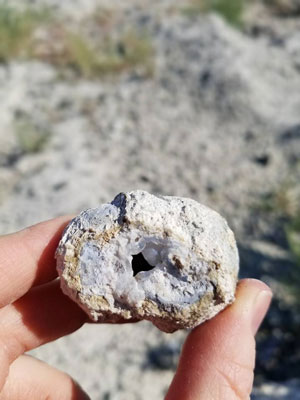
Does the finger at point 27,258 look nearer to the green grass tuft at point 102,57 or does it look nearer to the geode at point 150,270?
the geode at point 150,270

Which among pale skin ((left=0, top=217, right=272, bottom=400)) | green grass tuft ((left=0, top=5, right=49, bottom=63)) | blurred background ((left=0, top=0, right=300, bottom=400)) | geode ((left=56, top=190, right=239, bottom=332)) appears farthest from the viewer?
green grass tuft ((left=0, top=5, right=49, bottom=63))

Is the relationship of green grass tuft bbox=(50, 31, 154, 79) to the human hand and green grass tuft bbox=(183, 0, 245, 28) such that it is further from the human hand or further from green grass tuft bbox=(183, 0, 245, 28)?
the human hand

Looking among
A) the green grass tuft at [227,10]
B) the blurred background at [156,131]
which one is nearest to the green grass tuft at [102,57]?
the blurred background at [156,131]

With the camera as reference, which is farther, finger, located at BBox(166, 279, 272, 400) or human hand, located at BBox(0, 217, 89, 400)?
human hand, located at BBox(0, 217, 89, 400)

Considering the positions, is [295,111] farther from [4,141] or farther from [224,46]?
[4,141]

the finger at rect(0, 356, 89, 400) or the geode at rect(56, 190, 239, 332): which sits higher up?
the geode at rect(56, 190, 239, 332)

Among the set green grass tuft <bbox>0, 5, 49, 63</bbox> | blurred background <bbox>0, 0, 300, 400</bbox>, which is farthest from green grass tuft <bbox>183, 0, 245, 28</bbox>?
green grass tuft <bbox>0, 5, 49, 63</bbox>

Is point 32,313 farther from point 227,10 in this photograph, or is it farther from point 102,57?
point 227,10
